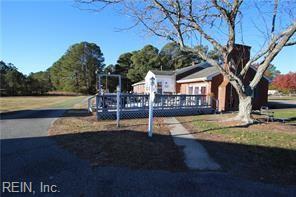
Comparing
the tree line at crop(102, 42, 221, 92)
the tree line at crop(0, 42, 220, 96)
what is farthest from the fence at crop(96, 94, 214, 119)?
the tree line at crop(0, 42, 220, 96)

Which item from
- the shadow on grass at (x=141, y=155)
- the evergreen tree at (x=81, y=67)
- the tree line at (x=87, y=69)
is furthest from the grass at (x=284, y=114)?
the evergreen tree at (x=81, y=67)

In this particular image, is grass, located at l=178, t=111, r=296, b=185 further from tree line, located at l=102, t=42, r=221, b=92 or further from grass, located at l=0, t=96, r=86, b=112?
tree line, located at l=102, t=42, r=221, b=92

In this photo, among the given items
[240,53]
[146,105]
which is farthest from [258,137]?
[240,53]

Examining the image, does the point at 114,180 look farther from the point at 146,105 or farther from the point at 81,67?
the point at 81,67

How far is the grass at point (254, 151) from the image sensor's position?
16.5 ft

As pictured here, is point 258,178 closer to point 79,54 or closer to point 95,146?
point 95,146

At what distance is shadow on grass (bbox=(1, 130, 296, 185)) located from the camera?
5.05 metres

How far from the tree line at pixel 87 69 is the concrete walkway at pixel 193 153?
43281 mm

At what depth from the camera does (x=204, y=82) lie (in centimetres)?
2059

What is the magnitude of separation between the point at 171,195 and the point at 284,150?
14.8ft

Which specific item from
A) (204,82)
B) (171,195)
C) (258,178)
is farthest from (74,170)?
(204,82)

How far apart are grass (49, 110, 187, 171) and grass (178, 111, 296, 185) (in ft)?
3.83

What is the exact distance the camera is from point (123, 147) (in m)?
6.78

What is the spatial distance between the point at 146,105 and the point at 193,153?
8228 mm
